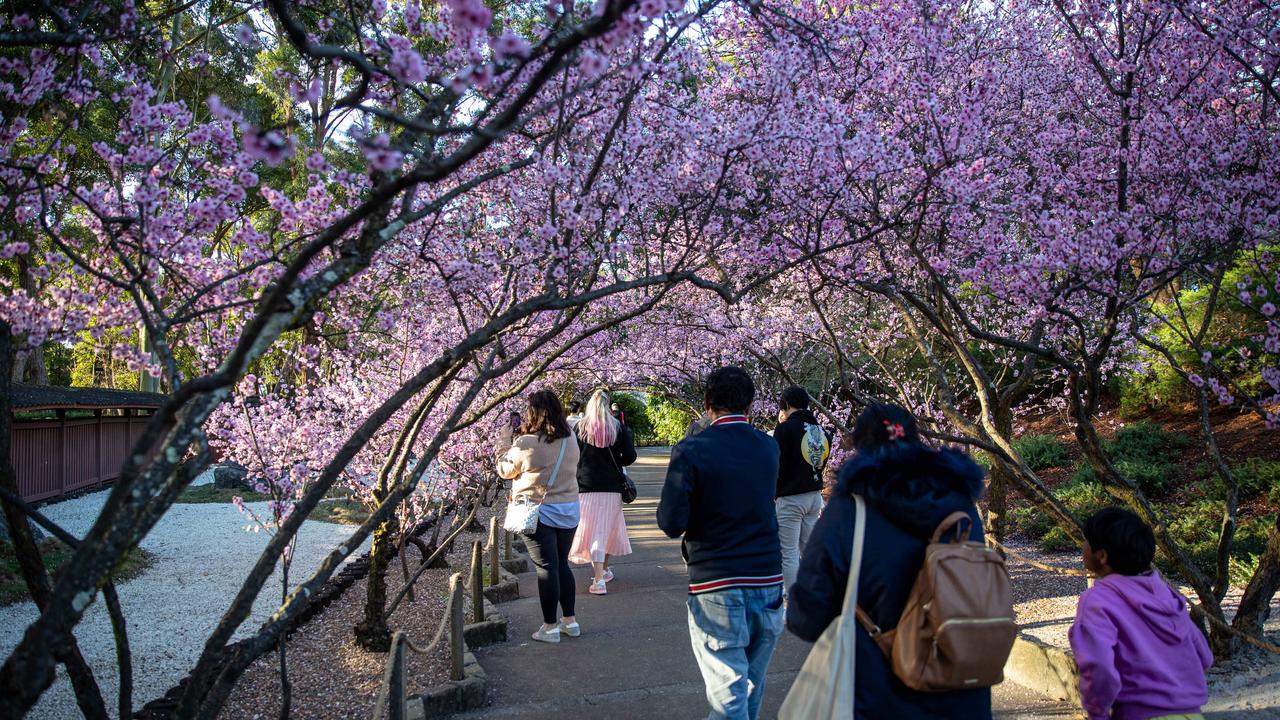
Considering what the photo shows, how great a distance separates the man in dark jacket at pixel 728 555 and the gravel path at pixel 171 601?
486cm

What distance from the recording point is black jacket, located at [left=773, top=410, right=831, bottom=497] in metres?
6.82

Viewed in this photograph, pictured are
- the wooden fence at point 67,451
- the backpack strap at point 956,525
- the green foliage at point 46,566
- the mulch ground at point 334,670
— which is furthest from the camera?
the wooden fence at point 67,451

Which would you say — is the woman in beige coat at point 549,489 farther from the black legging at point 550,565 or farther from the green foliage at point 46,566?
the green foliage at point 46,566

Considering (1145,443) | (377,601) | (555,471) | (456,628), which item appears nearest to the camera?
(456,628)

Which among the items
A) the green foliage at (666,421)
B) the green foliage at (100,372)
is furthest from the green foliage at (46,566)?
the green foliage at (100,372)

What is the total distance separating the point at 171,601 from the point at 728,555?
8797mm

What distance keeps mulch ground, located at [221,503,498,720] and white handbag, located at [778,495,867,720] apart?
2.24 metres

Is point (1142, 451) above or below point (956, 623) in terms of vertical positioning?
below

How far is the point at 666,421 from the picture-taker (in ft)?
105

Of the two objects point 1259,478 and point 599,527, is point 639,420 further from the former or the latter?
point 599,527

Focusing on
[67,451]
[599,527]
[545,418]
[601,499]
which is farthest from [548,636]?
[67,451]

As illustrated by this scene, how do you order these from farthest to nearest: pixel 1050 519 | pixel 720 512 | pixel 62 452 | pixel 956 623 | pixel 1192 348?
pixel 62 452
pixel 1192 348
pixel 1050 519
pixel 720 512
pixel 956 623

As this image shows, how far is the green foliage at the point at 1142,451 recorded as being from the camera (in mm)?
12219

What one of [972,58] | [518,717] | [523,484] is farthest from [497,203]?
[972,58]
